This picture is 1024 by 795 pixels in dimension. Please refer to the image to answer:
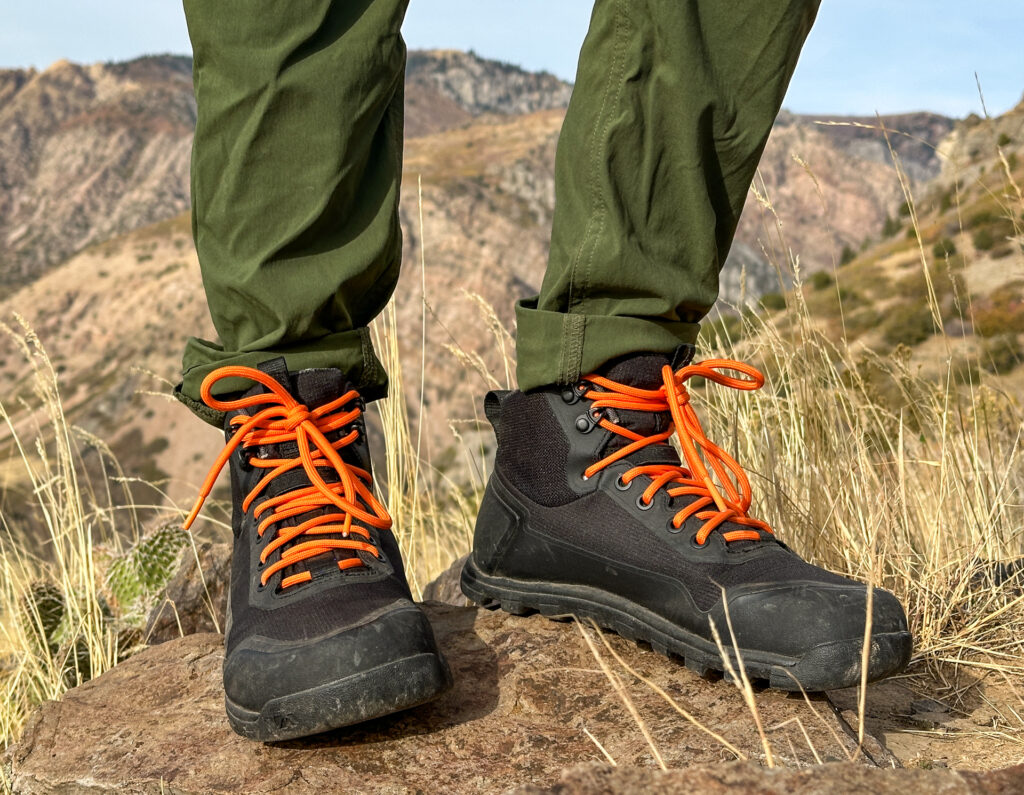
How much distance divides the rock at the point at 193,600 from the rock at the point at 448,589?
18.6 inches

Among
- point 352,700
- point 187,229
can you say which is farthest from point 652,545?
point 187,229

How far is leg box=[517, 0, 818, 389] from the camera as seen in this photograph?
1.12m

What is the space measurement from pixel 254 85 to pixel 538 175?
5038cm

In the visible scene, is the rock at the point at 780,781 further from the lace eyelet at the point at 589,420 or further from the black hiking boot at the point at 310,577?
the lace eyelet at the point at 589,420

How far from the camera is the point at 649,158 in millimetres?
1134

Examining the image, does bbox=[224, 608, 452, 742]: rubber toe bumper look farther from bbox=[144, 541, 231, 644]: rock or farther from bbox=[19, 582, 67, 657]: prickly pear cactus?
bbox=[19, 582, 67, 657]: prickly pear cactus

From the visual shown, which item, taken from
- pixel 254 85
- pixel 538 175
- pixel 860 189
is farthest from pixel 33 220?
pixel 254 85

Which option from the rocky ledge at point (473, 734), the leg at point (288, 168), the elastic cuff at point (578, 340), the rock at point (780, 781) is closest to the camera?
the rock at point (780, 781)

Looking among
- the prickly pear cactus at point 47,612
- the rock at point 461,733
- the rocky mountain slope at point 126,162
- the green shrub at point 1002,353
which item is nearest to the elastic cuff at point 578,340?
the rock at point 461,733

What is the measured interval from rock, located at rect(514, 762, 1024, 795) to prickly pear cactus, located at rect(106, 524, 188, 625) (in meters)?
1.72

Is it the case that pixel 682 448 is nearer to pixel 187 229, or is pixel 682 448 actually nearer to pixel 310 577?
pixel 310 577

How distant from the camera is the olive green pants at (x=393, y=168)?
1080 mm

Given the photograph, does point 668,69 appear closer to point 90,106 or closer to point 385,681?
point 385,681

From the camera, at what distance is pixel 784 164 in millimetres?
82812
